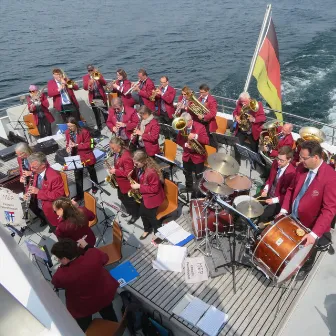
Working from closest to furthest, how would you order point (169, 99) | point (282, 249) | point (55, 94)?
1. point (282, 249)
2. point (169, 99)
3. point (55, 94)

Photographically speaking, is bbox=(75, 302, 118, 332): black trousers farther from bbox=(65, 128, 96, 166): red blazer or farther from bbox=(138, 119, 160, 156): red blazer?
bbox=(138, 119, 160, 156): red blazer

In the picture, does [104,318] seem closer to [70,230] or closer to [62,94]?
[70,230]

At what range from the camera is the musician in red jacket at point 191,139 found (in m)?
7.09

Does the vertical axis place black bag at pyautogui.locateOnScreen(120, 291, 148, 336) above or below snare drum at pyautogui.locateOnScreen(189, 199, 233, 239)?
below

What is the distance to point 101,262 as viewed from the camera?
4.32m

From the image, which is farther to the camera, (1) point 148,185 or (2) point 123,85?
(2) point 123,85

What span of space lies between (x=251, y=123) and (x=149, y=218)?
3513 mm

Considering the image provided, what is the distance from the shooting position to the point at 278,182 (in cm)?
586

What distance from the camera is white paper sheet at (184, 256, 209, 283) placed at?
547cm

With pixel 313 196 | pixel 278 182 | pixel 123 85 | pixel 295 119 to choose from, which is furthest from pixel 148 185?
pixel 295 119

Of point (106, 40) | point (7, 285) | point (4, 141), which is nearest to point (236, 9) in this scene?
point (106, 40)

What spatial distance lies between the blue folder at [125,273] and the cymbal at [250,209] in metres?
2.08

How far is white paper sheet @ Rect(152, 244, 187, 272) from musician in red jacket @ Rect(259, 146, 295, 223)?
5.29ft

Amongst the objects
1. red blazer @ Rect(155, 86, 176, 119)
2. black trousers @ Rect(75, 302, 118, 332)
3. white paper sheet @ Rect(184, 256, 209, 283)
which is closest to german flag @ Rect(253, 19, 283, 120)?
red blazer @ Rect(155, 86, 176, 119)
